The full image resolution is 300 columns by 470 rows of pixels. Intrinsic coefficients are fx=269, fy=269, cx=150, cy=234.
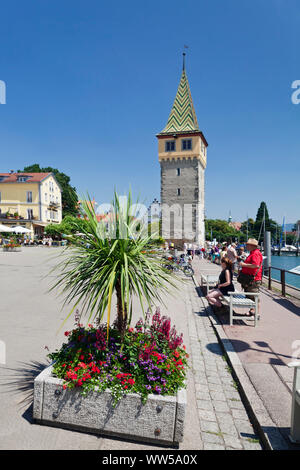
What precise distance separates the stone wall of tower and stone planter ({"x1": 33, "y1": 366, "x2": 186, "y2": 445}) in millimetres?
40070

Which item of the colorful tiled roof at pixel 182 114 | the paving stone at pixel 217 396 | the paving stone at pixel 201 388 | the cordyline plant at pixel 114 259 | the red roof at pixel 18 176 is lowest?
the paving stone at pixel 217 396

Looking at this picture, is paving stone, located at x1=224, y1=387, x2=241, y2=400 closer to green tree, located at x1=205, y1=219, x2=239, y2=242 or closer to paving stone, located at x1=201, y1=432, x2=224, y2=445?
paving stone, located at x1=201, y1=432, x2=224, y2=445

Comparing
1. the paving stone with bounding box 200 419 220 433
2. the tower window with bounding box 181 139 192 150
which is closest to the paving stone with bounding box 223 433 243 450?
the paving stone with bounding box 200 419 220 433

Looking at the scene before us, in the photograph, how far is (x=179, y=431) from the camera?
258cm

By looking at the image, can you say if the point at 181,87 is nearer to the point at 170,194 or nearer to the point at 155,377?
the point at 170,194

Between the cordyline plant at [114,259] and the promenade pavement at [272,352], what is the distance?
1.82 m

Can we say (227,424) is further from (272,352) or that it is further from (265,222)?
(265,222)

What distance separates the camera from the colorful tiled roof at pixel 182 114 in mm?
43844

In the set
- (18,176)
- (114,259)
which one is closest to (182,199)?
(18,176)

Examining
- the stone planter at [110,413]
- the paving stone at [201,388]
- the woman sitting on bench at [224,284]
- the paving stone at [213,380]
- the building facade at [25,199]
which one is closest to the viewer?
the stone planter at [110,413]

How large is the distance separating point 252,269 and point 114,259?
4368 millimetres

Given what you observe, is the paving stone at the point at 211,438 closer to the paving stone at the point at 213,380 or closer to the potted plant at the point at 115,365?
Answer: the potted plant at the point at 115,365

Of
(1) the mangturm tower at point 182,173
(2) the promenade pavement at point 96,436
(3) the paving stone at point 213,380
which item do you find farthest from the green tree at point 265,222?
(3) the paving stone at point 213,380

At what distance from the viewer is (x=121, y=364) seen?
2.97 meters
